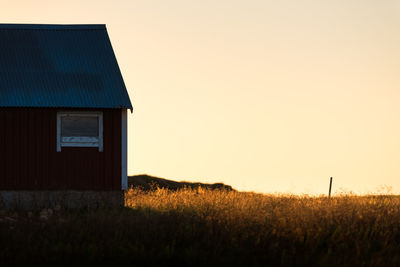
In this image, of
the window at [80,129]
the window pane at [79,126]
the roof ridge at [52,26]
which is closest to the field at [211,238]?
the window at [80,129]

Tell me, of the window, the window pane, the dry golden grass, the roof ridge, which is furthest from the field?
the roof ridge

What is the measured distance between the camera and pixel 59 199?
58.2 feet

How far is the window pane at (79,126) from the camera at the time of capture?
17.9 m

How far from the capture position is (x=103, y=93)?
18.1 m

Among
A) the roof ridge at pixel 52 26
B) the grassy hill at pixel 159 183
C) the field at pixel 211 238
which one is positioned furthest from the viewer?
the grassy hill at pixel 159 183

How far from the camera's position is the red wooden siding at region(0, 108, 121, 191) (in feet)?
58.0

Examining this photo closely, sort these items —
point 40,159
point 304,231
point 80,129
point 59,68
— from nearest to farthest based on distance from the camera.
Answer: point 304,231 < point 40,159 < point 80,129 < point 59,68

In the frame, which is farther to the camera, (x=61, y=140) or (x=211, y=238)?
(x=61, y=140)

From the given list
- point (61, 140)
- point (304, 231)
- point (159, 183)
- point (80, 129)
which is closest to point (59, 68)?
point (80, 129)

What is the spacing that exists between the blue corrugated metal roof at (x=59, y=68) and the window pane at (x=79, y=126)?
0.61 metres

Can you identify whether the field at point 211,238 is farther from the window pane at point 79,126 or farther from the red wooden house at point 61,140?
the window pane at point 79,126

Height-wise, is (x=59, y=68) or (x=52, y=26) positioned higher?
(x=52, y=26)

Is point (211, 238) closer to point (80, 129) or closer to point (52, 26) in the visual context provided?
point (80, 129)

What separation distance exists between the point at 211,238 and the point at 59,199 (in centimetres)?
781
